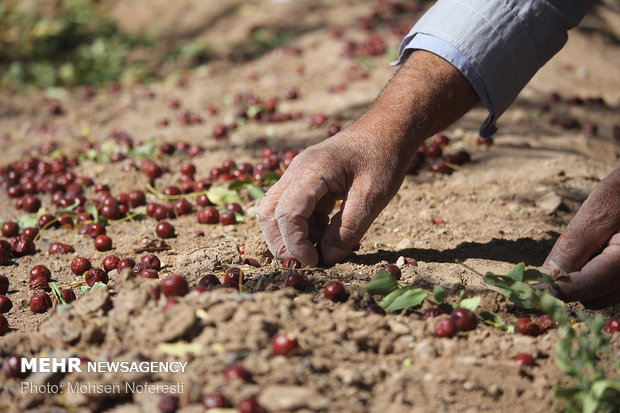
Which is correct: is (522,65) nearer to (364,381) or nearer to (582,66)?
(364,381)

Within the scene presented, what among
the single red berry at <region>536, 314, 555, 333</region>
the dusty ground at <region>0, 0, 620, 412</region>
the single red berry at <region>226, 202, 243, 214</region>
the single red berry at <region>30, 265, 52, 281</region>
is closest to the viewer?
the dusty ground at <region>0, 0, 620, 412</region>

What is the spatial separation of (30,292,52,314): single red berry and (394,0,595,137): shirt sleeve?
8.17 ft

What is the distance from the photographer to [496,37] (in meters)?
3.40

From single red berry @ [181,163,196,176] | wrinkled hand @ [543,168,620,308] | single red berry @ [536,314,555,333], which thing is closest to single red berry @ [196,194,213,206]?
single red berry @ [181,163,196,176]

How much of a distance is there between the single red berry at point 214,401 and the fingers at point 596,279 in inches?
62.6

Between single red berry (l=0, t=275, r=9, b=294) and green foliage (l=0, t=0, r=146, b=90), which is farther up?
green foliage (l=0, t=0, r=146, b=90)

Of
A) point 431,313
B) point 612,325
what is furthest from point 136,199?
point 612,325

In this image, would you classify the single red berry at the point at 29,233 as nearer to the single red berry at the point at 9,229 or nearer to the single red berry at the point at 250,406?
the single red berry at the point at 9,229

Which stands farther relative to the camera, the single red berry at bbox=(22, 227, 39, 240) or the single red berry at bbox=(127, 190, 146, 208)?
the single red berry at bbox=(127, 190, 146, 208)

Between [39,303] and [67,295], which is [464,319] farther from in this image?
[39,303]

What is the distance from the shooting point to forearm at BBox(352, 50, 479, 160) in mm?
3174

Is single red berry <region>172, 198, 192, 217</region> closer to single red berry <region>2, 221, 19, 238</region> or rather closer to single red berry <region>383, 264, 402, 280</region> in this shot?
single red berry <region>2, 221, 19, 238</region>

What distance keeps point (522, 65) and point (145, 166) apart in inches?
129

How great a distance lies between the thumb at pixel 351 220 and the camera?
299 cm
